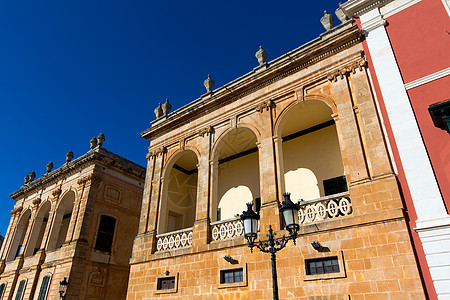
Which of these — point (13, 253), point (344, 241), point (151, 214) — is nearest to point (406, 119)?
point (344, 241)

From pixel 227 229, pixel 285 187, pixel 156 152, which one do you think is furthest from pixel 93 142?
pixel 285 187

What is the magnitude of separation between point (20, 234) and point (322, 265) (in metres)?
22.8

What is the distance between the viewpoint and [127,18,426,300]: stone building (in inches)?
320

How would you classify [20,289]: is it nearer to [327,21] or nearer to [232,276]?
[232,276]

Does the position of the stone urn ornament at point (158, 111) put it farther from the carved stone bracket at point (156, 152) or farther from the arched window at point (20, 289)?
the arched window at point (20, 289)

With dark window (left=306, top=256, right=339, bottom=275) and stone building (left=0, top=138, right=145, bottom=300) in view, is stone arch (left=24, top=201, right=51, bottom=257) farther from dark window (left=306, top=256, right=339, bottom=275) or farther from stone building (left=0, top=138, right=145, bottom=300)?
dark window (left=306, top=256, right=339, bottom=275)

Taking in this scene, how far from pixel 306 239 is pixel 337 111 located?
404cm

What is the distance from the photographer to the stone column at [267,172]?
10094 millimetres

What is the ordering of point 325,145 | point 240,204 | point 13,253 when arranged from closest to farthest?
point 325,145 → point 240,204 → point 13,253

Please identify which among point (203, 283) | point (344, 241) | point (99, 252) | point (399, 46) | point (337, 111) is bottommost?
point (203, 283)

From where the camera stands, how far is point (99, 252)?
1817cm

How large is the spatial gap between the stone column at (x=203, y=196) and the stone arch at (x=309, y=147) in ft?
9.70

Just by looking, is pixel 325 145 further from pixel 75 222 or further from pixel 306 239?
pixel 75 222

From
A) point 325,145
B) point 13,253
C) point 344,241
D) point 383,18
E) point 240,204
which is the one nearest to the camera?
point 344,241
